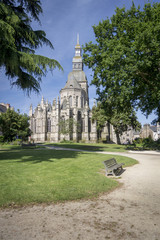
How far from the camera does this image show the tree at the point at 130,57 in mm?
12859

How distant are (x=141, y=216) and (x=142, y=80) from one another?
14512 millimetres

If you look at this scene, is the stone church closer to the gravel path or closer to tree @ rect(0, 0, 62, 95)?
tree @ rect(0, 0, 62, 95)

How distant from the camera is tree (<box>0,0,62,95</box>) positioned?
833 centimetres

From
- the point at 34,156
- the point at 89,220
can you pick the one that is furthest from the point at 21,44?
the point at 89,220

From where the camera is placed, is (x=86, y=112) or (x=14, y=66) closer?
(x=14, y=66)

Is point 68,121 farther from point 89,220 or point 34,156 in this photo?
point 89,220

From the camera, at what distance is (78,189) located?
16.0 ft

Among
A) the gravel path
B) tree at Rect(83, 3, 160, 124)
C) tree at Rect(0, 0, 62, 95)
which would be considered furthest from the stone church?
the gravel path

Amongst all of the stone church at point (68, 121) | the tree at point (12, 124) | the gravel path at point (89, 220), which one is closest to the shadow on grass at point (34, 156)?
the gravel path at point (89, 220)

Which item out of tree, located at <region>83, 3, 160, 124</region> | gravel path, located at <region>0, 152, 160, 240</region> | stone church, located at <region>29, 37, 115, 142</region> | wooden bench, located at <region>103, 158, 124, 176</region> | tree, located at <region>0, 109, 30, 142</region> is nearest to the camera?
gravel path, located at <region>0, 152, 160, 240</region>

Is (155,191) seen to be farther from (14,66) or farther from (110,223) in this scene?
(14,66)

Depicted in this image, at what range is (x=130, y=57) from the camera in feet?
42.6

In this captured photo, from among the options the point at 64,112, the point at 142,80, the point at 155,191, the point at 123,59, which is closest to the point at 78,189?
the point at 155,191

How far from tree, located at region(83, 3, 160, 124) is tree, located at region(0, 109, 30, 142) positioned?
59.2 ft
